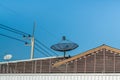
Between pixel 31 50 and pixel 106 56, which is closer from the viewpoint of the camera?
pixel 106 56

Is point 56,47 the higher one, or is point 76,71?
point 56,47

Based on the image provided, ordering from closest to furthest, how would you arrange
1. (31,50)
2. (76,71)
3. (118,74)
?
(118,74) < (76,71) < (31,50)

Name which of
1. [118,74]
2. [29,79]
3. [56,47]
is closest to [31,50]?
[56,47]

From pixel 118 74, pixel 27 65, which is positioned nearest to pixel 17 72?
pixel 27 65

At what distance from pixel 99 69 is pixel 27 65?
6.44 m

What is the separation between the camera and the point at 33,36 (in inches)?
1828

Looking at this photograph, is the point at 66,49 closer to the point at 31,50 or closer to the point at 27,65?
the point at 27,65

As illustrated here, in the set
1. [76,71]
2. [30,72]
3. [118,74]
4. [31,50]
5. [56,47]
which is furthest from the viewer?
[31,50]

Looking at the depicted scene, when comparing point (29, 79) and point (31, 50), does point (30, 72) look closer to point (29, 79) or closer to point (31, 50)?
point (29, 79)

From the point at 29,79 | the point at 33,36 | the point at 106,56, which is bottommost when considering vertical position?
the point at 29,79

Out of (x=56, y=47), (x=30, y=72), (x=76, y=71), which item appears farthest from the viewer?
(x=56, y=47)

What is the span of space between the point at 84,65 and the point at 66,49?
4.22m

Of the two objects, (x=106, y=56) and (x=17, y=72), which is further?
(x=17, y=72)

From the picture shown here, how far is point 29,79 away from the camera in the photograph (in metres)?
26.5
